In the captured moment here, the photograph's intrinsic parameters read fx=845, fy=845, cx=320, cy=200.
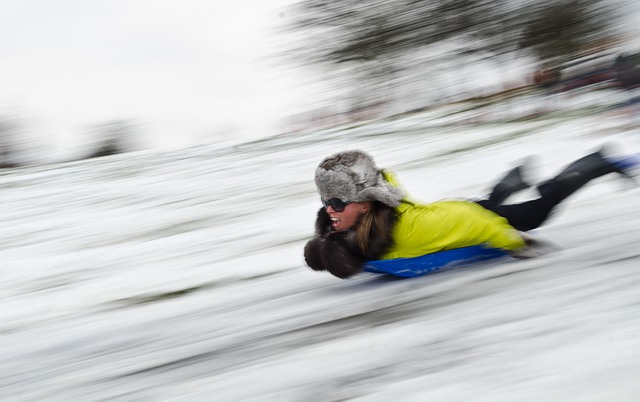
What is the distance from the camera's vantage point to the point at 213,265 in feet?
14.2

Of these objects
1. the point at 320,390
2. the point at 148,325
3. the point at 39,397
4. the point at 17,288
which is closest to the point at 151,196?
the point at 17,288

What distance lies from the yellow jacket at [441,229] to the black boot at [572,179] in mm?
372

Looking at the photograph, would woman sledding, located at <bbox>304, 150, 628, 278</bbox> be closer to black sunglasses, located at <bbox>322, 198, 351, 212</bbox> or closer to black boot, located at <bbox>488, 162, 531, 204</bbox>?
black sunglasses, located at <bbox>322, 198, 351, 212</bbox>

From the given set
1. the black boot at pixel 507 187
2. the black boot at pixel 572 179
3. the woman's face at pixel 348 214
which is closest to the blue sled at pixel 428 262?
the woman's face at pixel 348 214

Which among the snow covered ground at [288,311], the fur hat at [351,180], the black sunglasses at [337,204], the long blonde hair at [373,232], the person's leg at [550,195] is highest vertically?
the fur hat at [351,180]

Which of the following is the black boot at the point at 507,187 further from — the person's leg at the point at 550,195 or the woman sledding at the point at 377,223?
the woman sledding at the point at 377,223

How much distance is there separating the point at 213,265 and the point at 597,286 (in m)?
2.19

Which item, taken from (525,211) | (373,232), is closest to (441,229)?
(373,232)

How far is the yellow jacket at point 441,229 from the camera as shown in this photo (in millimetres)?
3025

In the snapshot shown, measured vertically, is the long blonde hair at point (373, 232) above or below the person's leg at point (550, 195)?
above

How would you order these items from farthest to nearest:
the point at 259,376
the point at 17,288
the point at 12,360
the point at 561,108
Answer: the point at 561,108 < the point at 17,288 < the point at 12,360 < the point at 259,376

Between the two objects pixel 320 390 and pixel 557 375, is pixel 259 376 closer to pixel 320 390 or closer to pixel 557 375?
pixel 320 390

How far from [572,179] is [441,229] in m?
0.71

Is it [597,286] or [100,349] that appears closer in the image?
[597,286]
